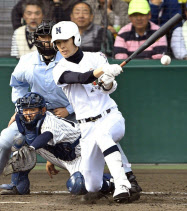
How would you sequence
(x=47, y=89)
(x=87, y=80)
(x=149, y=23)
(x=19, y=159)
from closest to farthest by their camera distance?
(x=87, y=80) → (x=19, y=159) → (x=47, y=89) → (x=149, y=23)

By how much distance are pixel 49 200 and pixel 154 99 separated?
2965 millimetres

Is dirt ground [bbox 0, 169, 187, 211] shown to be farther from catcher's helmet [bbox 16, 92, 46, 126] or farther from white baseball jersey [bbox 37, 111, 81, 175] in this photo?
catcher's helmet [bbox 16, 92, 46, 126]

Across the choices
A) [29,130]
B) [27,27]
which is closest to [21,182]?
[29,130]

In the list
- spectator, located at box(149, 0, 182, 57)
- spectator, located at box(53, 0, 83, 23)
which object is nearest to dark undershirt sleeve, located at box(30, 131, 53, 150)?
spectator, located at box(53, 0, 83, 23)

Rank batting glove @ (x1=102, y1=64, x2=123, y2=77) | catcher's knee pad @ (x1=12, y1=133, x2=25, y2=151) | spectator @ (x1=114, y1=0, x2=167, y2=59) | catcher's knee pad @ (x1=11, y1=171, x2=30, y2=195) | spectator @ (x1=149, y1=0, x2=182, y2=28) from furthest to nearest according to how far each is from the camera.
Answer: spectator @ (x1=149, y1=0, x2=182, y2=28), spectator @ (x1=114, y1=0, x2=167, y2=59), catcher's knee pad @ (x1=11, y1=171, x2=30, y2=195), catcher's knee pad @ (x1=12, y1=133, x2=25, y2=151), batting glove @ (x1=102, y1=64, x2=123, y2=77)

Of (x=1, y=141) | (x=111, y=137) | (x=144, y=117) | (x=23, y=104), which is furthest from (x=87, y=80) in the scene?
(x=144, y=117)

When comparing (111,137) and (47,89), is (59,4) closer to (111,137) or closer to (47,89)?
(47,89)

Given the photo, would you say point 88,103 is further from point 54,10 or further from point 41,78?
point 54,10

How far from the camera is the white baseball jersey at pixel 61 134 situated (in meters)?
5.99

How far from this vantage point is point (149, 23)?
27.3 ft

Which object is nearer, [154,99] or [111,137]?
[111,137]

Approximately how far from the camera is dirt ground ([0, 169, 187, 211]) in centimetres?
546

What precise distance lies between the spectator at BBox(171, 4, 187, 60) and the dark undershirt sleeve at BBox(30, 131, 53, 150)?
10.4ft

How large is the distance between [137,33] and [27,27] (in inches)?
62.4
